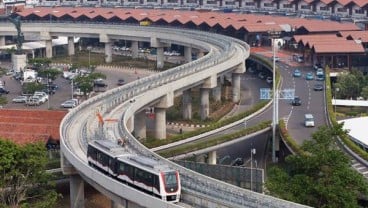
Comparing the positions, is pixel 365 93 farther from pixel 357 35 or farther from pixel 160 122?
pixel 357 35

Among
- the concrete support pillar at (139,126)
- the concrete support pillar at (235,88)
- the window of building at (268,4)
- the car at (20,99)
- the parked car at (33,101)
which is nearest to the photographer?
the concrete support pillar at (139,126)

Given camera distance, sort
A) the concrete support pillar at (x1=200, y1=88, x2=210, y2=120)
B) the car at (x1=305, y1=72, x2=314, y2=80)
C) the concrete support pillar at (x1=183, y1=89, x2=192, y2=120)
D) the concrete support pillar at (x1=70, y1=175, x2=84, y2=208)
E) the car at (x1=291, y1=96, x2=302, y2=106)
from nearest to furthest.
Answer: the concrete support pillar at (x1=70, y1=175, x2=84, y2=208), the car at (x1=291, y1=96, x2=302, y2=106), the concrete support pillar at (x1=183, y1=89, x2=192, y2=120), the concrete support pillar at (x1=200, y1=88, x2=210, y2=120), the car at (x1=305, y1=72, x2=314, y2=80)

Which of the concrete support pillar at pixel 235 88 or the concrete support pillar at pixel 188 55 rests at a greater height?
the concrete support pillar at pixel 188 55

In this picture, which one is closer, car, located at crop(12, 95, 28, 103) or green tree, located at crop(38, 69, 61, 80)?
car, located at crop(12, 95, 28, 103)

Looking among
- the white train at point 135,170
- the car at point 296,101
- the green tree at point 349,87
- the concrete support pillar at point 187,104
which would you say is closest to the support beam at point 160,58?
the concrete support pillar at point 187,104

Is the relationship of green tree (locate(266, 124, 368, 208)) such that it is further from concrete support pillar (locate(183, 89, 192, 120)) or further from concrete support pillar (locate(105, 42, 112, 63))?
concrete support pillar (locate(105, 42, 112, 63))

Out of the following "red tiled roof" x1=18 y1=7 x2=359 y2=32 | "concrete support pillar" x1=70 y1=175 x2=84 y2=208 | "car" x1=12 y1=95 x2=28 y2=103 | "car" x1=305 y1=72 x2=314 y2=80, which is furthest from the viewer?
"red tiled roof" x1=18 y1=7 x2=359 y2=32

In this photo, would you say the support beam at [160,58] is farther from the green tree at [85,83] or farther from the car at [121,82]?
the green tree at [85,83]

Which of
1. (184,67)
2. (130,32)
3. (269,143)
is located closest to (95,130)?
(269,143)

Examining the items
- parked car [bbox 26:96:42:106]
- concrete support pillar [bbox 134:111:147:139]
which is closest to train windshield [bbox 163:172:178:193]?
concrete support pillar [bbox 134:111:147:139]
